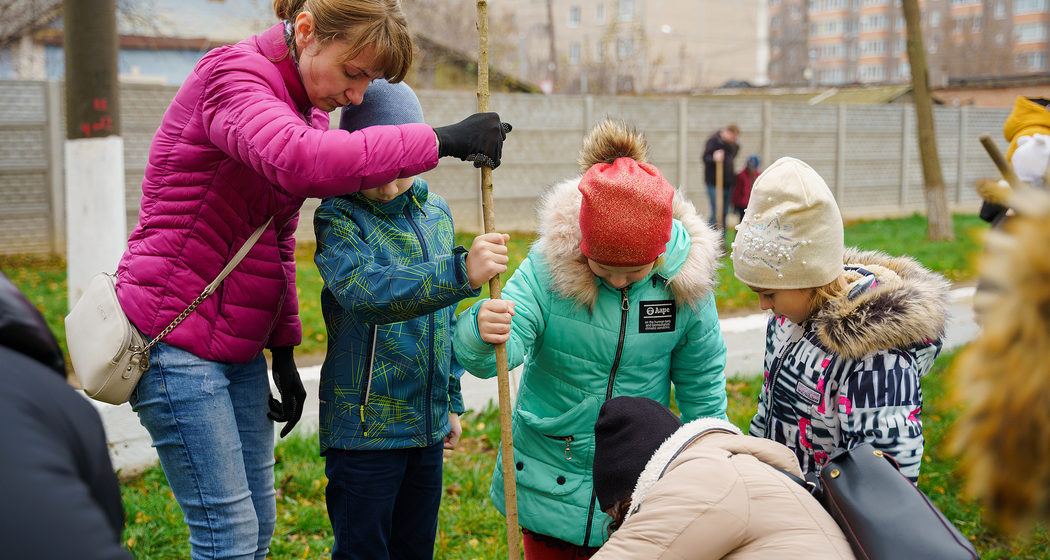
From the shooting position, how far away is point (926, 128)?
13.0 m

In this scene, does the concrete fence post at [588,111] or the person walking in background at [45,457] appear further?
the concrete fence post at [588,111]

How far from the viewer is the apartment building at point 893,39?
57.4 m

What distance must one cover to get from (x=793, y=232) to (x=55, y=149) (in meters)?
9.87

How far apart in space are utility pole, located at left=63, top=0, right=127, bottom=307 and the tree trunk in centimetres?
1031

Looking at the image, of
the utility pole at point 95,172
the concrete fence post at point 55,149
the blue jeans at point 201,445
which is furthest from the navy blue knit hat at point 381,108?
the concrete fence post at point 55,149

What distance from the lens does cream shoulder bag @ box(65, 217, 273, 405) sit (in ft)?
7.16

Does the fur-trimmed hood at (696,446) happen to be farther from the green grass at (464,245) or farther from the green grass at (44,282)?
the green grass at (44,282)

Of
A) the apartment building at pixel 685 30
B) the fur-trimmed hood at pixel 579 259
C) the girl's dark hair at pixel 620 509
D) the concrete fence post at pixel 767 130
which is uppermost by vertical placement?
the apartment building at pixel 685 30

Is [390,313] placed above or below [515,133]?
below

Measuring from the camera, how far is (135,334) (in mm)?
→ 2225

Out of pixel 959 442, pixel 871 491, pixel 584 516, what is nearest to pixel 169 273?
pixel 584 516

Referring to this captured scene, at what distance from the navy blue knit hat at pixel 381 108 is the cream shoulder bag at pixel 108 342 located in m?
0.45

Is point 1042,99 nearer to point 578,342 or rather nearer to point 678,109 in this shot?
point 578,342

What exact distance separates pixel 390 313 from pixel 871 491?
1165 mm
